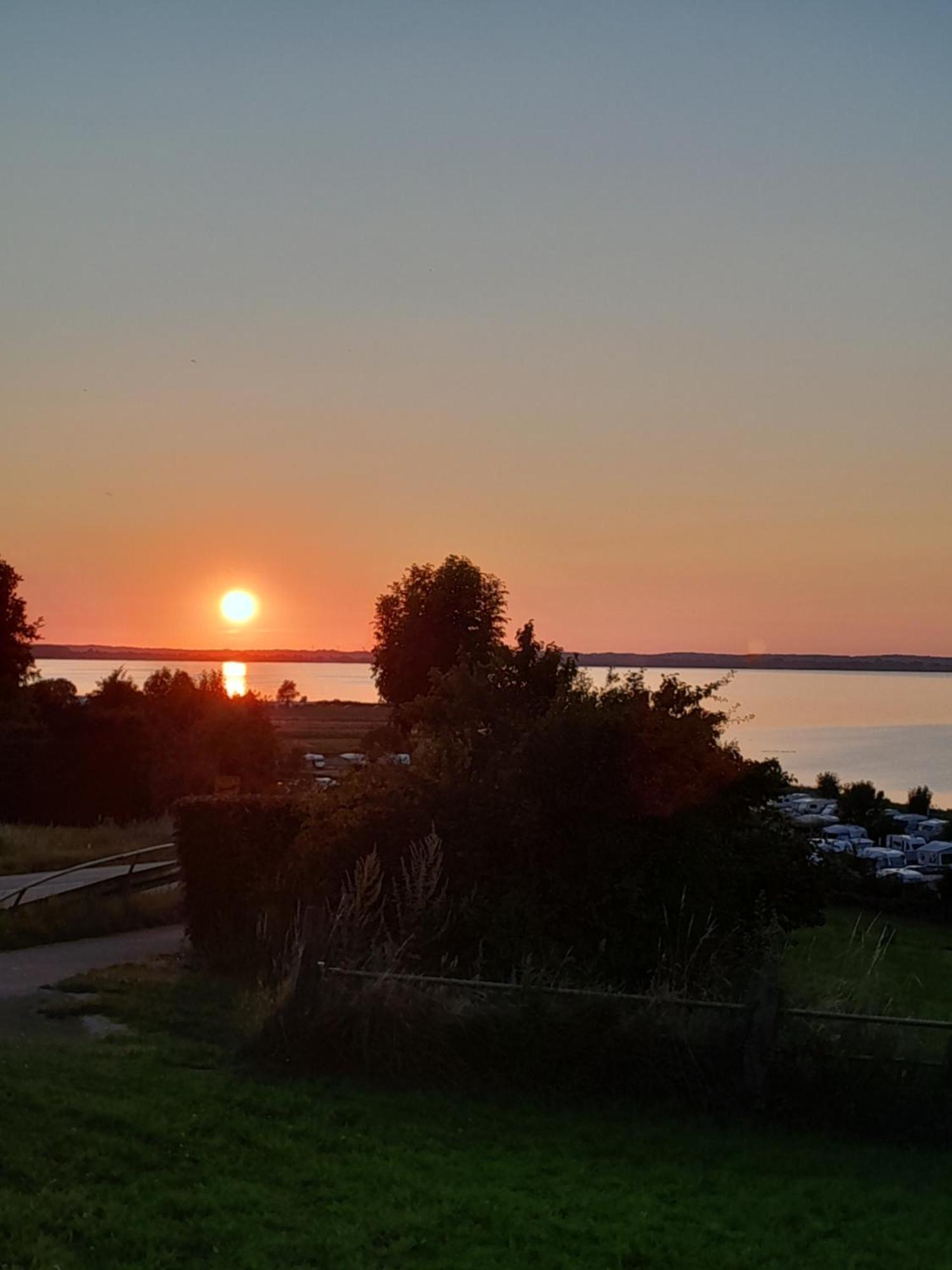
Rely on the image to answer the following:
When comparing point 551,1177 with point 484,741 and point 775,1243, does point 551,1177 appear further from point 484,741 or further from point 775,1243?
point 484,741

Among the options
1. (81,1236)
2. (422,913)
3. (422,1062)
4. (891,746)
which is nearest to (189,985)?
(422,913)

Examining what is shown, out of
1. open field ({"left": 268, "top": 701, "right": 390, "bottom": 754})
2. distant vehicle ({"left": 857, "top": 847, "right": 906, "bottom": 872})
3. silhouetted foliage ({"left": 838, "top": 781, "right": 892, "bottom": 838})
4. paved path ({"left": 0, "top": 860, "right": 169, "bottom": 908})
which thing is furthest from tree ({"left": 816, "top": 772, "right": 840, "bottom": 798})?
paved path ({"left": 0, "top": 860, "right": 169, "bottom": 908})

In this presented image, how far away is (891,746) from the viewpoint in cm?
14925

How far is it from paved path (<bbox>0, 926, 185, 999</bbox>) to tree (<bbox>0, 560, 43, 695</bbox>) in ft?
93.4

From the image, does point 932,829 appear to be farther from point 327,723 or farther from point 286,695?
point 286,695

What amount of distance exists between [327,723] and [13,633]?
236 ft

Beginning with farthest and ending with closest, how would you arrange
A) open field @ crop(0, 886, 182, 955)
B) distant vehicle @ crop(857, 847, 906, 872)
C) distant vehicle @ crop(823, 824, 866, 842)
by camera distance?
distant vehicle @ crop(823, 824, 866, 842) < distant vehicle @ crop(857, 847, 906, 872) < open field @ crop(0, 886, 182, 955)

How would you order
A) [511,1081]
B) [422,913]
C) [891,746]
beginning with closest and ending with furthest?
[511,1081]
[422,913]
[891,746]

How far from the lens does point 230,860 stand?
52.3 ft

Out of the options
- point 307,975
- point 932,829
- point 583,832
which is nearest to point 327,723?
point 932,829

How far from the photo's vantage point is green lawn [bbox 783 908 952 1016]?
11906 mm

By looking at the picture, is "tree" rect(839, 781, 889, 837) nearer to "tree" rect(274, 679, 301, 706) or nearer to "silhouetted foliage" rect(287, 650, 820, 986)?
"silhouetted foliage" rect(287, 650, 820, 986)

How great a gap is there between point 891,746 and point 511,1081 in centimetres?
14728

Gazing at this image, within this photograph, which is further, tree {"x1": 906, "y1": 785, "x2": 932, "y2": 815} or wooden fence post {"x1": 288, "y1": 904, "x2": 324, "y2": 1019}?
tree {"x1": 906, "y1": 785, "x2": 932, "y2": 815}
